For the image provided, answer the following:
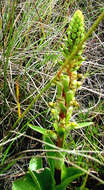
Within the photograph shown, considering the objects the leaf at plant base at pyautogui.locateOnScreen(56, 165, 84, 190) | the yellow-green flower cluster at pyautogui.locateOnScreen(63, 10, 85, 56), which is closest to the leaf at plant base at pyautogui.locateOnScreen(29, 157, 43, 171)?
the leaf at plant base at pyautogui.locateOnScreen(56, 165, 84, 190)

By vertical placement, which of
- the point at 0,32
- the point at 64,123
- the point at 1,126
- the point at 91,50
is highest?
the point at 0,32

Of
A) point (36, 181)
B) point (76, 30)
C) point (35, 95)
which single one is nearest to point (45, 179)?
point (36, 181)

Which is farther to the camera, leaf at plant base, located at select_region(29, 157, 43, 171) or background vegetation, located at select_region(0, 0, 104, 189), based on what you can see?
background vegetation, located at select_region(0, 0, 104, 189)

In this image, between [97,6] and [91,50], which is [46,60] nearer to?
[91,50]

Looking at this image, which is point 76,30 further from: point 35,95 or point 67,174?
point 35,95

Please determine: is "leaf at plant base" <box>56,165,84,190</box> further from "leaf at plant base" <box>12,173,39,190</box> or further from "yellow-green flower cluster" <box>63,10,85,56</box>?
"yellow-green flower cluster" <box>63,10,85,56</box>

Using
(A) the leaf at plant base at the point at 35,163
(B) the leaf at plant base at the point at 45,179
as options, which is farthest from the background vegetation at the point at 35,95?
(B) the leaf at plant base at the point at 45,179

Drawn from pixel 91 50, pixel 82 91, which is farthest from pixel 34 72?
pixel 91 50

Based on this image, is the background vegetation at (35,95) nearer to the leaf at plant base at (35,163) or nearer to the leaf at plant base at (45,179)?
the leaf at plant base at (35,163)
